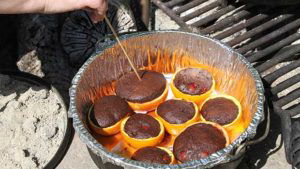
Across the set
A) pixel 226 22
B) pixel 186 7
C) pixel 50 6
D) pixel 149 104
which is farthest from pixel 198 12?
pixel 50 6

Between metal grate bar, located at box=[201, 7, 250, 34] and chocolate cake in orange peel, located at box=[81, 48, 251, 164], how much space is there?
0.94ft

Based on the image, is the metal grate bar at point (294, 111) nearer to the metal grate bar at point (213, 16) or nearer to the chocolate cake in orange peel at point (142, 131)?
the chocolate cake in orange peel at point (142, 131)

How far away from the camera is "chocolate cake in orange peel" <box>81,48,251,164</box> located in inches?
77.9

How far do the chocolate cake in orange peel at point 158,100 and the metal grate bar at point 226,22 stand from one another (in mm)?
287

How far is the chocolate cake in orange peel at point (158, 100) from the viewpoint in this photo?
1979 millimetres

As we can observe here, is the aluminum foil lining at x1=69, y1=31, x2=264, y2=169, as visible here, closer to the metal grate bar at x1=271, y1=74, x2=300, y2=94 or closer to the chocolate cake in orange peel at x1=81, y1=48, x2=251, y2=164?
the chocolate cake in orange peel at x1=81, y1=48, x2=251, y2=164

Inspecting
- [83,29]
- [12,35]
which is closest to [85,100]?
[83,29]

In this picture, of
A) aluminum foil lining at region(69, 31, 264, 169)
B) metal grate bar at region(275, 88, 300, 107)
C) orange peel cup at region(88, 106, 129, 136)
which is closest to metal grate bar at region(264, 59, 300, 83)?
metal grate bar at region(275, 88, 300, 107)

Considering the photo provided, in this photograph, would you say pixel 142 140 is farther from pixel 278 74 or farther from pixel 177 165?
pixel 278 74

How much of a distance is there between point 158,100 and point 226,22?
0.71 metres

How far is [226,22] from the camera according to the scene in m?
2.52

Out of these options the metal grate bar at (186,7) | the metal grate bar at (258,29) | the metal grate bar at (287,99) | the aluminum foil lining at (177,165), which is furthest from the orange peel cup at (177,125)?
the metal grate bar at (186,7)

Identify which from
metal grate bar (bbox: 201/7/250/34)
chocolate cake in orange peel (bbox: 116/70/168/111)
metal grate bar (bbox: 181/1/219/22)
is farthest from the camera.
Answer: metal grate bar (bbox: 181/1/219/22)

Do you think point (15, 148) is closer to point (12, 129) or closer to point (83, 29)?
point (12, 129)
